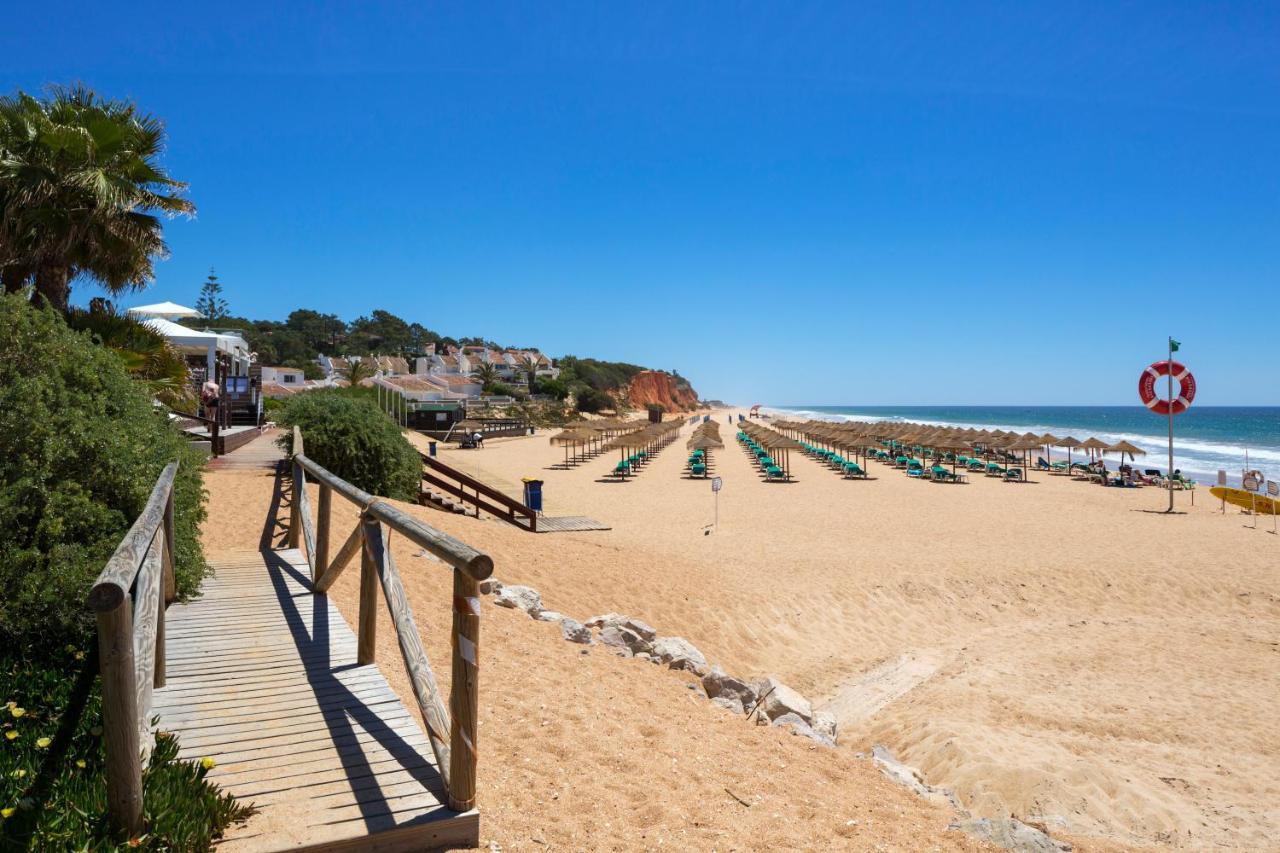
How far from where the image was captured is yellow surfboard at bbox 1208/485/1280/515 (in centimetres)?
1857

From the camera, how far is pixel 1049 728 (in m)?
6.38

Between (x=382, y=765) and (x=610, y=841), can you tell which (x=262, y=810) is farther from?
(x=610, y=841)

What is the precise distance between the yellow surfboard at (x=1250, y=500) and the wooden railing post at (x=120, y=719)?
23046 mm

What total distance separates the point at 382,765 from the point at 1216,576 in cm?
1393

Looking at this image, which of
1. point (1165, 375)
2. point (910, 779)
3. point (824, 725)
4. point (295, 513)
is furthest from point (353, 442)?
point (1165, 375)

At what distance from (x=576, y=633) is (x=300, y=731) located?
10.6 feet

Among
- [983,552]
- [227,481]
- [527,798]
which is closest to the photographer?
[527,798]

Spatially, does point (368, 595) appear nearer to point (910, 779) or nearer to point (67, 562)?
point (67, 562)

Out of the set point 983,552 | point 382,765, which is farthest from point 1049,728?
point 983,552

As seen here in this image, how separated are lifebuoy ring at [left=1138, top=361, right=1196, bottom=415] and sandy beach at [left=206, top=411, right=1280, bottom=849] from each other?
4456 millimetres

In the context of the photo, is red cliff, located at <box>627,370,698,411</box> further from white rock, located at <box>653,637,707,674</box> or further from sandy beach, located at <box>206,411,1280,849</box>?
white rock, located at <box>653,637,707,674</box>

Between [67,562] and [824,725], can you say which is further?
[824,725]

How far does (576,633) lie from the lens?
6.37 metres

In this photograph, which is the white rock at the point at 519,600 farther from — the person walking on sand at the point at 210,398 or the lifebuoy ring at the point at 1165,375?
the lifebuoy ring at the point at 1165,375
